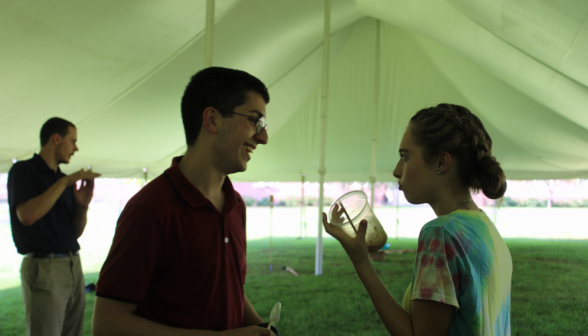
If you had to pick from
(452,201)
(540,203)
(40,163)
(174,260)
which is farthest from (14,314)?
(540,203)

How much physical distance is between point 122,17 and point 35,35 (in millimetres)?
747

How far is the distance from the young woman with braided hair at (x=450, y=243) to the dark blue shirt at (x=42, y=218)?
176cm

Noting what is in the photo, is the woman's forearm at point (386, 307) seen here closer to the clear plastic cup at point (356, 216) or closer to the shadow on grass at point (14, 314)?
the clear plastic cup at point (356, 216)

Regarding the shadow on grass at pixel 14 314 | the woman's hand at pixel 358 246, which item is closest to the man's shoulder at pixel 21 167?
the woman's hand at pixel 358 246

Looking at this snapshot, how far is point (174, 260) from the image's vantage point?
2.89 feet

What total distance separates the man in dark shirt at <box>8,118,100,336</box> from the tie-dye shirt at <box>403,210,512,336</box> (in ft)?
5.99

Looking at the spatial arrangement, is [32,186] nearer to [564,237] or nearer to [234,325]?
[234,325]

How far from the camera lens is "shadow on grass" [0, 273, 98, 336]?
375cm

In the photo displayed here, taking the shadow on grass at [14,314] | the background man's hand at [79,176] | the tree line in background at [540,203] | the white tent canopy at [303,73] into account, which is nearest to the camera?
the background man's hand at [79,176]

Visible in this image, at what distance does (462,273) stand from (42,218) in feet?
7.14

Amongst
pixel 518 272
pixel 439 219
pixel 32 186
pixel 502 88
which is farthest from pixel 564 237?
pixel 32 186

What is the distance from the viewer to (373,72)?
758 centimetres

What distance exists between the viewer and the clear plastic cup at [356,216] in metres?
1.19

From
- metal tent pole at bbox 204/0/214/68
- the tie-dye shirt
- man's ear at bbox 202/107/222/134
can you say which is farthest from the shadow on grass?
the tie-dye shirt
